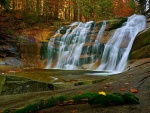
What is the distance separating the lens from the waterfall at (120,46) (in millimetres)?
16048

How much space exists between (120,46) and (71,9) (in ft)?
76.8

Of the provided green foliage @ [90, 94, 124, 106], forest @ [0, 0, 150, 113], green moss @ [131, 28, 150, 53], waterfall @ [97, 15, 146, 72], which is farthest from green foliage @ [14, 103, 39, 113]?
waterfall @ [97, 15, 146, 72]

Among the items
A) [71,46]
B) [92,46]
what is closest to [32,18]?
[71,46]

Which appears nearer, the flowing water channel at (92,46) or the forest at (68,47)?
the forest at (68,47)

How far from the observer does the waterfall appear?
16048mm

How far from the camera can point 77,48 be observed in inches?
813

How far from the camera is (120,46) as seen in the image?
57.7 ft

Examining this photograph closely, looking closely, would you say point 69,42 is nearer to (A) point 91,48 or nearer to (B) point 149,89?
(A) point 91,48

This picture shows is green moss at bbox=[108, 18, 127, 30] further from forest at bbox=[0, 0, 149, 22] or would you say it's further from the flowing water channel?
forest at bbox=[0, 0, 149, 22]

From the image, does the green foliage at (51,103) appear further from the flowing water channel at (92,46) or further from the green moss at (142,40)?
the flowing water channel at (92,46)

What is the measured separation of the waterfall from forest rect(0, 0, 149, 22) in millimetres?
10432

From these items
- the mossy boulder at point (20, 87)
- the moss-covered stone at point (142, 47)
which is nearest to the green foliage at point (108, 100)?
the mossy boulder at point (20, 87)

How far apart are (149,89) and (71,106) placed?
163cm

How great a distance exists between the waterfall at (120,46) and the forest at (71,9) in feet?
34.2
